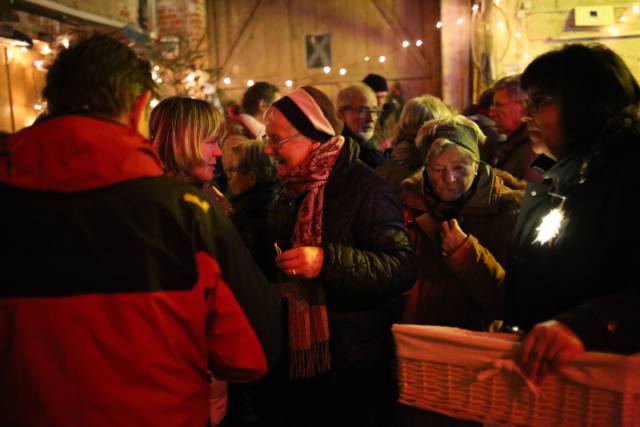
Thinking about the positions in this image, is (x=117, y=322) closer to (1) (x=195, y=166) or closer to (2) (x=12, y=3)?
(1) (x=195, y=166)

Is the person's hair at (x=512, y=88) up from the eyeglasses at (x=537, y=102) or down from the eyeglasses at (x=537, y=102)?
up

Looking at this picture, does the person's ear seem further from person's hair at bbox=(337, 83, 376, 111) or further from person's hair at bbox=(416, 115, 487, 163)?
person's hair at bbox=(337, 83, 376, 111)

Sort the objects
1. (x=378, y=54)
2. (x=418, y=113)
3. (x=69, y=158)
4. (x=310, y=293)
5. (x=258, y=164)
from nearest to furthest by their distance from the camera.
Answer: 1. (x=69, y=158)
2. (x=310, y=293)
3. (x=258, y=164)
4. (x=418, y=113)
5. (x=378, y=54)

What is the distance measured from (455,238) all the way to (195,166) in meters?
1.03

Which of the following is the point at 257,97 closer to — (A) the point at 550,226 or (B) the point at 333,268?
(B) the point at 333,268

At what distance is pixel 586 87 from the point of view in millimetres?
1479

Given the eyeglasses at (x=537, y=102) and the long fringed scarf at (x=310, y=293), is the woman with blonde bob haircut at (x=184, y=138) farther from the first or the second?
the eyeglasses at (x=537, y=102)

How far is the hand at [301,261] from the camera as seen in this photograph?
6.48ft

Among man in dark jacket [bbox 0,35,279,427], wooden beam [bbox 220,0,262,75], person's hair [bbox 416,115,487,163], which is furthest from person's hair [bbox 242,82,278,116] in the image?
man in dark jacket [bbox 0,35,279,427]

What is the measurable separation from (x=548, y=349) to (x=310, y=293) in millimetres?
1026

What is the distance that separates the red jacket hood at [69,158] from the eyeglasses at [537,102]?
104 cm

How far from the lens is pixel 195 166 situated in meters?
2.20

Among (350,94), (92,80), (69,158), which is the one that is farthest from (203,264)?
(350,94)

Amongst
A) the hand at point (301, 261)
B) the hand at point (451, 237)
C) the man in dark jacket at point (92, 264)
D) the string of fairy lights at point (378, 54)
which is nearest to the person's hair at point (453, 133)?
the hand at point (451, 237)
